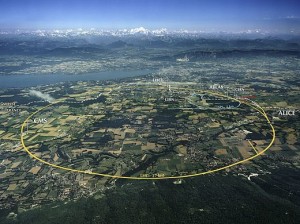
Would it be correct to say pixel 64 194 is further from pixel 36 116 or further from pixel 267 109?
pixel 267 109

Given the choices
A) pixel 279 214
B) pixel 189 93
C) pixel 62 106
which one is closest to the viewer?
pixel 279 214

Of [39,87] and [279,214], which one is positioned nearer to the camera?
[279,214]

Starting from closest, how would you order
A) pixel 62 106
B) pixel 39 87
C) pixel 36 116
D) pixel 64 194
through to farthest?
pixel 64 194 < pixel 36 116 < pixel 62 106 < pixel 39 87

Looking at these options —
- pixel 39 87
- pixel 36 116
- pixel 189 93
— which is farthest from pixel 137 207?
pixel 39 87

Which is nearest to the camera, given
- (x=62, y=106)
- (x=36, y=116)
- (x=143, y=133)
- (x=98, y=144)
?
(x=98, y=144)

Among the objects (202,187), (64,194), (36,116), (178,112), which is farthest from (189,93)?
(64,194)

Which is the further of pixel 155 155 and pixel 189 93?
pixel 189 93

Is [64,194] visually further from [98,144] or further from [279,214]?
[279,214]

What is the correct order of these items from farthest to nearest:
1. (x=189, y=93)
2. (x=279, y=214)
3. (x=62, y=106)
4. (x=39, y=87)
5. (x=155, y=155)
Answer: (x=39, y=87) → (x=189, y=93) → (x=62, y=106) → (x=155, y=155) → (x=279, y=214)
